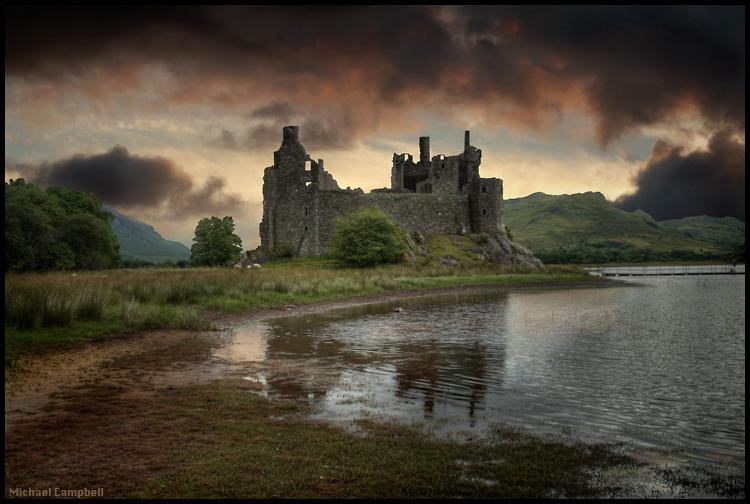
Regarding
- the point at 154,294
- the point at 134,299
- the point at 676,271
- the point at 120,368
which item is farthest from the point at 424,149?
the point at 120,368

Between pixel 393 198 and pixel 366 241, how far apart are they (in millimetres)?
14761

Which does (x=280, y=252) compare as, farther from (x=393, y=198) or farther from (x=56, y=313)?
(x=56, y=313)

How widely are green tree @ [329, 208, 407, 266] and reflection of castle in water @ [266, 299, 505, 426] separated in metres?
34.1

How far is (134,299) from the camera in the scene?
23.1 m

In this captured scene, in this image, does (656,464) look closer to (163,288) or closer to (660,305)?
(163,288)

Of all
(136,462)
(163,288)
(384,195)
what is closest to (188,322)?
(163,288)

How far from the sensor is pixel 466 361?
1623 centimetres

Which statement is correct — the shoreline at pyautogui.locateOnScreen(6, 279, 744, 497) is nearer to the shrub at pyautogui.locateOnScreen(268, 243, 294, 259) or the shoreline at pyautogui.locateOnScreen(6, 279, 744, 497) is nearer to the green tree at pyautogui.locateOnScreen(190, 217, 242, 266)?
the shrub at pyautogui.locateOnScreen(268, 243, 294, 259)

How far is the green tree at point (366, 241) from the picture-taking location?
194 ft

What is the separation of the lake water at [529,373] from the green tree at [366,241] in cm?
3062

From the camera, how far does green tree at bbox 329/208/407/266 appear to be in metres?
59.2

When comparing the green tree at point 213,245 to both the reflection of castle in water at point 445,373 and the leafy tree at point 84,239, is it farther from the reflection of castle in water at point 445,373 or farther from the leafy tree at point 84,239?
the reflection of castle in water at point 445,373

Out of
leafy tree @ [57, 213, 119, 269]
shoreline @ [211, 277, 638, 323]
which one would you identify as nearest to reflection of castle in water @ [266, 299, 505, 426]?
shoreline @ [211, 277, 638, 323]

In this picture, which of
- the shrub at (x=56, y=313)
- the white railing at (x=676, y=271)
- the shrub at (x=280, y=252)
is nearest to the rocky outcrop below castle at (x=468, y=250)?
the shrub at (x=280, y=252)
